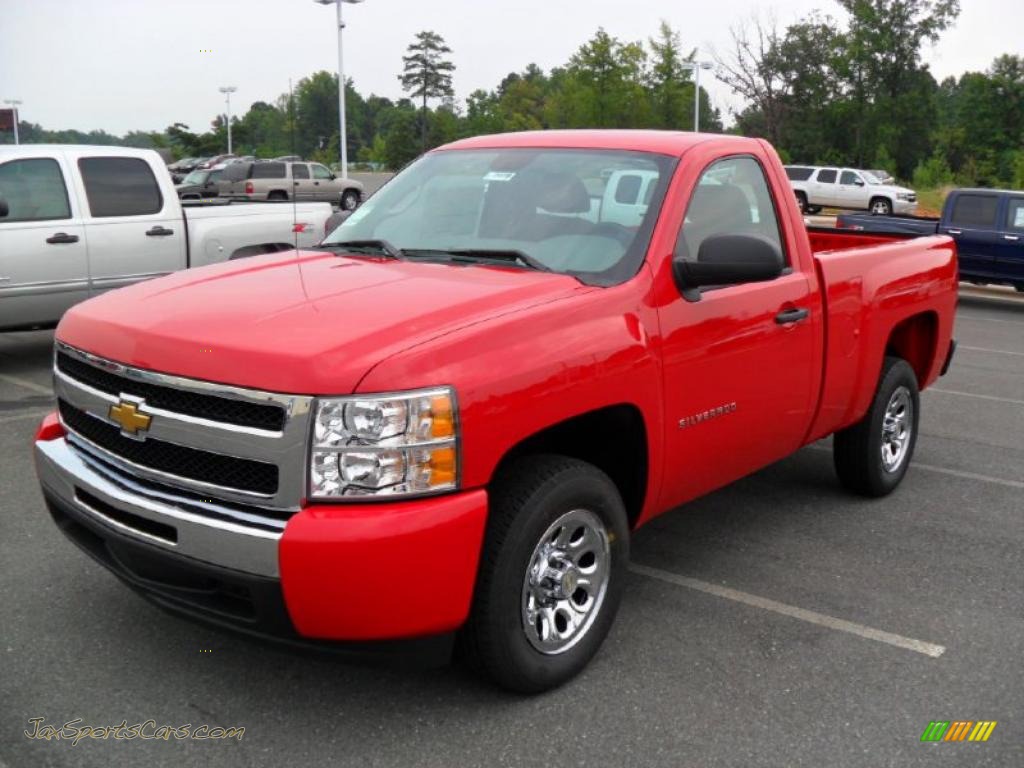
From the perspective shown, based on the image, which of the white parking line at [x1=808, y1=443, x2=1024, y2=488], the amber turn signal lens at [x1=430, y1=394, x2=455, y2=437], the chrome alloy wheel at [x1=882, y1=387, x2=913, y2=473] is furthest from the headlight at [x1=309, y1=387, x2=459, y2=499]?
the white parking line at [x1=808, y1=443, x2=1024, y2=488]

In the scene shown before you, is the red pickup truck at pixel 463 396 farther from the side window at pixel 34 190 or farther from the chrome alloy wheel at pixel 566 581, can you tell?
the side window at pixel 34 190

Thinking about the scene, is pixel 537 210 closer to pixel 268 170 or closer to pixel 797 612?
pixel 797 612

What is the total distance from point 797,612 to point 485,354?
1907 millimetres

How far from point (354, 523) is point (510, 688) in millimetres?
891

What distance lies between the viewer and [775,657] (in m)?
3.83

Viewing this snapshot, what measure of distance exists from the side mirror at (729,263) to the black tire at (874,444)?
1.91 metres

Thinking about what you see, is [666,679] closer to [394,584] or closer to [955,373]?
[394,584]

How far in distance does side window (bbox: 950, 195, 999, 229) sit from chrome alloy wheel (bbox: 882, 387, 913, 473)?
1127 centimetres

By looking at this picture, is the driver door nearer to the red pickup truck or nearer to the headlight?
the red pickup truck

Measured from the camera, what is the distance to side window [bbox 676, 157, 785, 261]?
4230 mm

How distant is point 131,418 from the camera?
10.7ft

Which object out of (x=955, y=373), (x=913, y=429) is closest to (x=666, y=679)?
(x=913, y=429)

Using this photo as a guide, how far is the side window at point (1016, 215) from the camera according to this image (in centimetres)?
1556

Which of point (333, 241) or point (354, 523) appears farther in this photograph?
point (333, 241)
